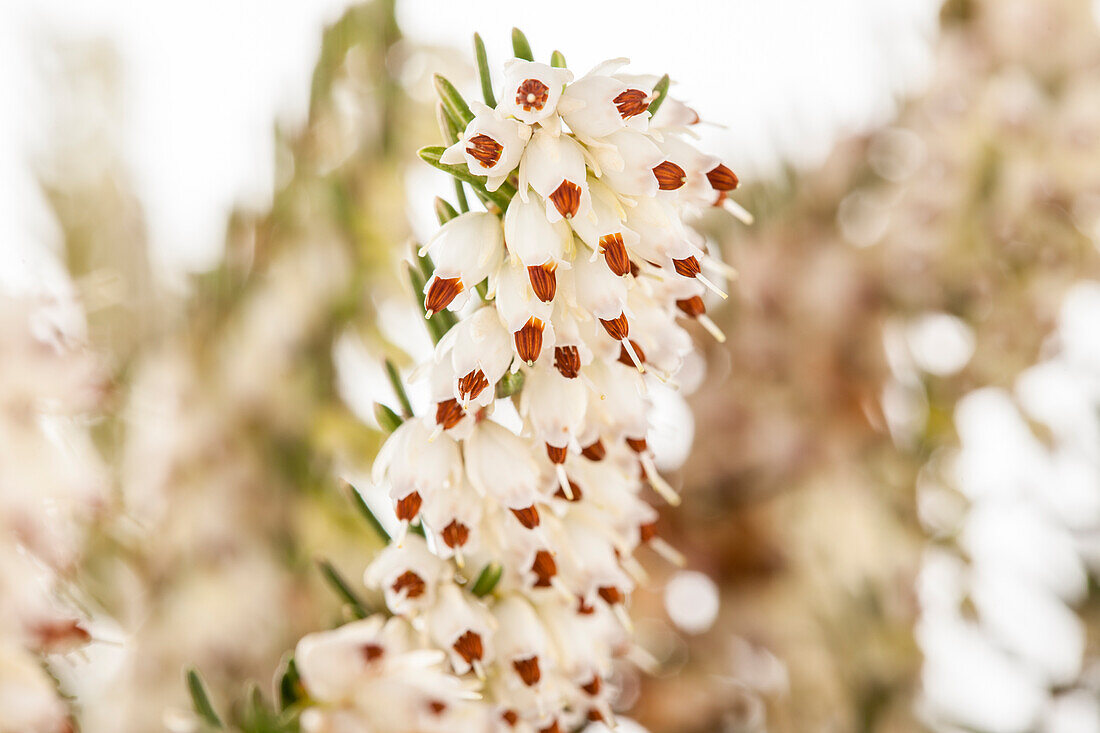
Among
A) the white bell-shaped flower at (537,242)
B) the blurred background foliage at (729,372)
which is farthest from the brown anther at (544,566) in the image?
the blurred background foliage at (729,372)

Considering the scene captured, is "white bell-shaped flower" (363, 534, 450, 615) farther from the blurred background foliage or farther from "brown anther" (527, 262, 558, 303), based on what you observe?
the blurred background foliage

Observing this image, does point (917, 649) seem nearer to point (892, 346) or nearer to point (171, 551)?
point (892, 346)

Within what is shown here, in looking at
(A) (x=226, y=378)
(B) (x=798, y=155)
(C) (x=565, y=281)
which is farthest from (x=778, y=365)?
(C) (x=565, y=281)

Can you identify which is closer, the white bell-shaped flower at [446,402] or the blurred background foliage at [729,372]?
the white bell-shaped flower at [446,402]

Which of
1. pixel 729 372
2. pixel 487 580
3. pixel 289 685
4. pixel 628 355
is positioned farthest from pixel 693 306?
pixel 729 372

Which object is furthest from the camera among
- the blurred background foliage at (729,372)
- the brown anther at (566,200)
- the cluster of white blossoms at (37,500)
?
the blurred background foliage at (729,372)

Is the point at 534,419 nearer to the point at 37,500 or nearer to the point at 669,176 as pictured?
the point at 669,176

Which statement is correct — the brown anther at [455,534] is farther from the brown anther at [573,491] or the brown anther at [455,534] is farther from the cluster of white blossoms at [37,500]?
the cluster of white blossoms at [37,500]
